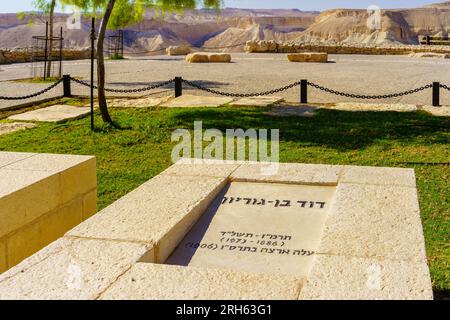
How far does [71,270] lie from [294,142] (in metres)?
5.62

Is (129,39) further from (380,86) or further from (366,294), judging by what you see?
(366,294)

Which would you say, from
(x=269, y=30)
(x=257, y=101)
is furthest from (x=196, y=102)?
(x=269, y=30)

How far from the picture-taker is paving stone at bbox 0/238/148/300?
106 inches

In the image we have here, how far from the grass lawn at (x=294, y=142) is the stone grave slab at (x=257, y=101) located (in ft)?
1.59

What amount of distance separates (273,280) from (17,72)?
18585 mm

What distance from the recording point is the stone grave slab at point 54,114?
33.9 ft

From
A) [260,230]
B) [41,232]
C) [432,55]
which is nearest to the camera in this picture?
[260,230]

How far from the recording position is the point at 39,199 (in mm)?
4414

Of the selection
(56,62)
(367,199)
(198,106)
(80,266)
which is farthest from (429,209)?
(56,62)

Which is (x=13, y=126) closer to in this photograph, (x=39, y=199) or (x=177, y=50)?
(x=39, y=199)

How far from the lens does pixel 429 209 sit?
564 cm

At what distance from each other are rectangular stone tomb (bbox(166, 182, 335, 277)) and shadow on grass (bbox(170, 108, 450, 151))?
380 centimetres

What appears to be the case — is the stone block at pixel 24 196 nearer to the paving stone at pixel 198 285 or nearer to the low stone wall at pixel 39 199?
the low stone wall at pixel 39 199
